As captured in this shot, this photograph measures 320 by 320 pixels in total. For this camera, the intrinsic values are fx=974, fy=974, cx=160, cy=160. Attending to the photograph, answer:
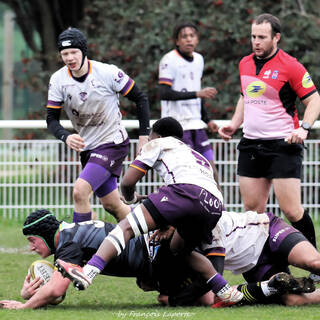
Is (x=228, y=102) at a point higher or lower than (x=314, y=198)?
higher

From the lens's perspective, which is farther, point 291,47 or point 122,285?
point 291,47

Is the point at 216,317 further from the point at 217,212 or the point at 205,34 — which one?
the point at 205,34

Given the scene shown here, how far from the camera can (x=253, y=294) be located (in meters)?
7.55

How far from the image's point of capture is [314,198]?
12359 mm

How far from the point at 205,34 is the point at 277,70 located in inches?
256

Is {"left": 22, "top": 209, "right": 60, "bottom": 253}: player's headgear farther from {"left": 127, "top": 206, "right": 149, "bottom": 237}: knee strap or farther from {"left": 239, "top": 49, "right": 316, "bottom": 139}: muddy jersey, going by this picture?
{"left": 239, "top": 49, "right": 316, "bottom": 139}: muddy jersey

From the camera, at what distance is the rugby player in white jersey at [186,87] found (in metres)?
11.7

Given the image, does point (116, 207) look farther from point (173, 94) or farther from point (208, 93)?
point (173, 94)

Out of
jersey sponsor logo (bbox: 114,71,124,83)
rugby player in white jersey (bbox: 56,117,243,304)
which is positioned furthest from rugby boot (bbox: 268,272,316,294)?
jersey sponsor logo (bbox: 114,71,124,83)

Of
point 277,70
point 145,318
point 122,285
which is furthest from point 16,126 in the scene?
point 145,318

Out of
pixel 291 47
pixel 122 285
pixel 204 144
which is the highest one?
pixel 291 47

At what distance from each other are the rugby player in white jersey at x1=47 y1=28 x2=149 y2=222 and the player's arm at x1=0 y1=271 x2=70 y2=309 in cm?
197

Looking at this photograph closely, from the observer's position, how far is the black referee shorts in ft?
27.9

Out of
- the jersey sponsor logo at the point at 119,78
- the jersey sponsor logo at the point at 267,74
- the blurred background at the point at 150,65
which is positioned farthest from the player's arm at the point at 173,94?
the jersey sponsor logo at the point at 267,74
